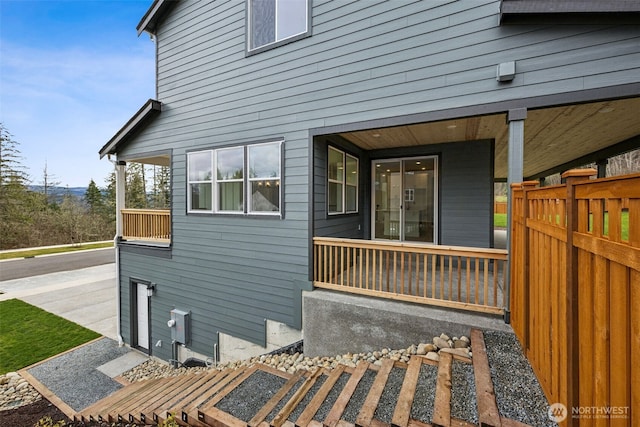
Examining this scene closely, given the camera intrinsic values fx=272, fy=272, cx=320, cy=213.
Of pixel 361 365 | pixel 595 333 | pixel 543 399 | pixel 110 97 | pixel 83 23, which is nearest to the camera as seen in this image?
pixel 595 333

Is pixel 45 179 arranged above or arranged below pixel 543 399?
above

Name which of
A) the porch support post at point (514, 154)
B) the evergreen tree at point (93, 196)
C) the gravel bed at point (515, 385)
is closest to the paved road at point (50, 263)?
the evergreen tree at point (93, 196)

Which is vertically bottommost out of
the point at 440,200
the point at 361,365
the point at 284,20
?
the point at 361,365

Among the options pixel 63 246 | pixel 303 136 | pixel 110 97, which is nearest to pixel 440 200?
pixel 303 136

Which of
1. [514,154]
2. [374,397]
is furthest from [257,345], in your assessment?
[514,154]

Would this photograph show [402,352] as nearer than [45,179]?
Yes

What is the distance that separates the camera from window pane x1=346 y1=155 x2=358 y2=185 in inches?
240

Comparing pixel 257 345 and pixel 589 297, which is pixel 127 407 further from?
pixel 589 297

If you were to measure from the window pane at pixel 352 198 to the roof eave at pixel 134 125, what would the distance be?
4936 mm

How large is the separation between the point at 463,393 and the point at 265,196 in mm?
4110

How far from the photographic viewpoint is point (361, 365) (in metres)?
3.37

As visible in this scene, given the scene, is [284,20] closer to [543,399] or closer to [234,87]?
[234,87]

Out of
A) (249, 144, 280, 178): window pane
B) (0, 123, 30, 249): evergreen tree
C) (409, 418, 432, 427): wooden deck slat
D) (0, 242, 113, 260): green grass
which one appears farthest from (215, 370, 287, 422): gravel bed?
(0, 123, 30, 249): evergreen tree

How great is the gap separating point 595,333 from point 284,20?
5.89m
